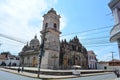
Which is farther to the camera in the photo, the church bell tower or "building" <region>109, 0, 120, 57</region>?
the church bell tower

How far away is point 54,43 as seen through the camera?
4222 cm

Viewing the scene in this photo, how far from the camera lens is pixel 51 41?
41.8 m

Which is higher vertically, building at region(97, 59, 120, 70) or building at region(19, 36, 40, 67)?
building at region(19, 36, 40, 67)

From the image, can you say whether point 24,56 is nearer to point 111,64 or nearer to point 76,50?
point 76,50

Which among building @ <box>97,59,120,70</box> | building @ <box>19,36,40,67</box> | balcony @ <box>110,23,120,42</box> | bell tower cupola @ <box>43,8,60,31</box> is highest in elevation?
bell tower cupola @ <box>43,8,60,31</box>

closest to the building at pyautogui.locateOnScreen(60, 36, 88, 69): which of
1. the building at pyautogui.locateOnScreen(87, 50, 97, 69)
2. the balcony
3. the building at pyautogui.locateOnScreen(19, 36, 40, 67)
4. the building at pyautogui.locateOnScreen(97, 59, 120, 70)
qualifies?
the building at pyautogui.locateOnScreen(87, 50, 97, 69)

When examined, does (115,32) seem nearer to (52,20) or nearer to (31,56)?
(52,20)

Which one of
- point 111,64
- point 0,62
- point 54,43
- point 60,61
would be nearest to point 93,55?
Result: point 111,64

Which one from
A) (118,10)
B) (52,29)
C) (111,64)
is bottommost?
(111,64)

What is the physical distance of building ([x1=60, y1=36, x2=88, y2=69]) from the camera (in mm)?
46581

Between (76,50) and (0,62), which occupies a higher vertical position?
(76,50)

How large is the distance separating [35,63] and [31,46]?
12.3 metres

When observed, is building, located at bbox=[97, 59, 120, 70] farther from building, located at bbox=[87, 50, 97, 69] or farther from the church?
the church

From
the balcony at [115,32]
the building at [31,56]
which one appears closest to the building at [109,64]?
the building at [31,56]
